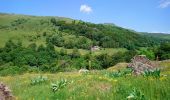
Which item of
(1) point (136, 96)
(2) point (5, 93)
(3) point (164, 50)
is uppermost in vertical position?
(1) point (136, 96)

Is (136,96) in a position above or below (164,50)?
above

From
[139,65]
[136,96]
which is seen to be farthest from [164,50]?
[136,96]

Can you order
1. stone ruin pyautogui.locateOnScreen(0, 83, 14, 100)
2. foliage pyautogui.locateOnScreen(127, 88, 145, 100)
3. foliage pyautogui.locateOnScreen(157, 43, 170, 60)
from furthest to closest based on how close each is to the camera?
foliage pyautogui.locateOnScreen(157, 43, 170, 60)
stone ruin pyautogui.locateOnScreen(0, 83, 14, 100)
foliage pyautogui.locateOnScreen(127, 88, 145, 100)

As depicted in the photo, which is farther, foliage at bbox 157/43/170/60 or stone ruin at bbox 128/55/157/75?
foliage at bbox 157/43/170/60

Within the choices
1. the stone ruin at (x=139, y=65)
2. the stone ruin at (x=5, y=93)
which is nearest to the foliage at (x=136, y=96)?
the stone ruin at (x=5, y=93)

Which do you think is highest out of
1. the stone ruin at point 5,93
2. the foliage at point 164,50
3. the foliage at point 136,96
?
the foliage at point 136,96

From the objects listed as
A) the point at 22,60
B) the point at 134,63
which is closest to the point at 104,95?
the point at 134,63

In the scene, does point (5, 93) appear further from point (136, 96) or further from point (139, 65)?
point (139, 65)

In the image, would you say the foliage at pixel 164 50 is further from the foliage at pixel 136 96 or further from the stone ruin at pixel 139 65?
the foliage at pixel 136 96

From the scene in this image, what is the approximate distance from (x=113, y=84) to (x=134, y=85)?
1.22 metres

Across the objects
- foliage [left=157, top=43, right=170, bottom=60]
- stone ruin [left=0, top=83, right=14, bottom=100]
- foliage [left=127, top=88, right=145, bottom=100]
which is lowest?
foliage [left=157, top=43, right=170, bottom=60]

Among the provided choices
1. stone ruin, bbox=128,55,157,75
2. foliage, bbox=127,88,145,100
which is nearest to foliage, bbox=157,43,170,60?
stone ruin, bbox=128,55,157,75

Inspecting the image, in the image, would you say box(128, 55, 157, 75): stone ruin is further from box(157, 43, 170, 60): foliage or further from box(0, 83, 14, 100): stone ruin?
box(157, 43, 170, 60): foliage

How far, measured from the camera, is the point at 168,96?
29.0ft
